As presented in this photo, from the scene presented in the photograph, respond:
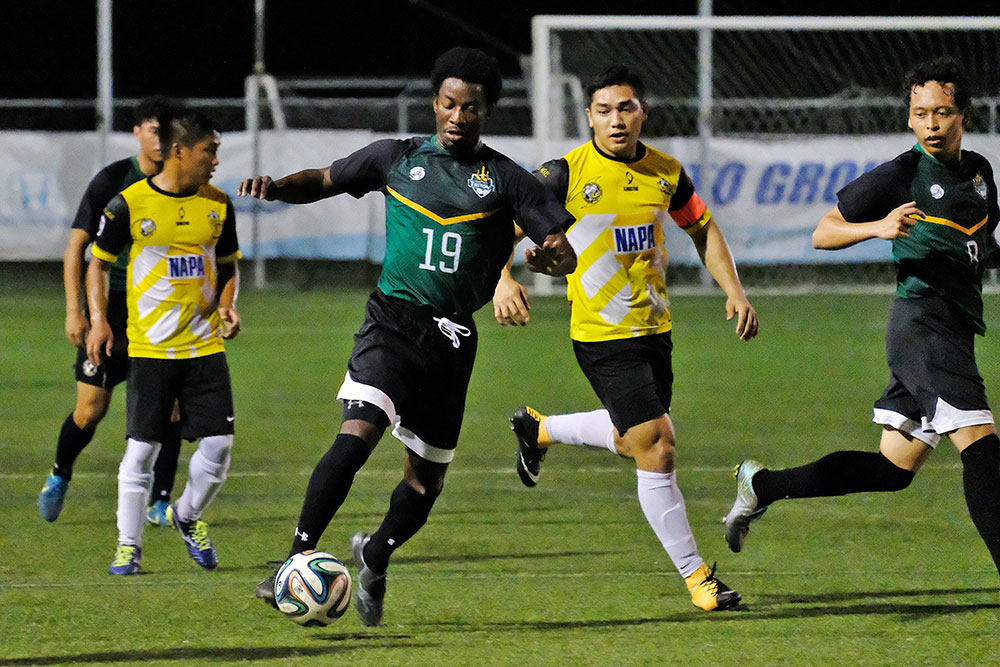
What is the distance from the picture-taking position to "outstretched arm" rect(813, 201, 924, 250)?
552cm

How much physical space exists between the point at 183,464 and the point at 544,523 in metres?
2.77

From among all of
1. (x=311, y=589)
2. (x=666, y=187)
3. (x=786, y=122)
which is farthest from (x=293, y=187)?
(x=786, y=122)

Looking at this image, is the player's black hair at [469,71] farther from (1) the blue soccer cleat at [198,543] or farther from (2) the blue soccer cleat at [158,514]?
(2) the blue soccer cleat at [158,514]

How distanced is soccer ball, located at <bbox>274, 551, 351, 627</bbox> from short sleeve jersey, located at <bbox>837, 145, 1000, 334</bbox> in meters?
2.45

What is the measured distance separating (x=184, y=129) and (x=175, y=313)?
2.61 feet

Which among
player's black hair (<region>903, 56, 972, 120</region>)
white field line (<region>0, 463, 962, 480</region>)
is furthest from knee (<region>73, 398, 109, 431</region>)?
player's black hair (<region>903, 56, 972, 120</region>)

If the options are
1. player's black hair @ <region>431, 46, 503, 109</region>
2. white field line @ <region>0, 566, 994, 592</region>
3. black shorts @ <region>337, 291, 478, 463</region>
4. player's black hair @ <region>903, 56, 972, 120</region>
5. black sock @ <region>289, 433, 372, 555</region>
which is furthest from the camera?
white field line @ <region>0, 566, 994, 592</region>

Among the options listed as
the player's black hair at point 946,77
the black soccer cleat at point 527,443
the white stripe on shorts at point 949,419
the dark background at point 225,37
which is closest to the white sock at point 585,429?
the black soccer cleat at point 527,443

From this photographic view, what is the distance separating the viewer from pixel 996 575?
6.32 m

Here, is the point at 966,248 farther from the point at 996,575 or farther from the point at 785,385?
the point at 785,385

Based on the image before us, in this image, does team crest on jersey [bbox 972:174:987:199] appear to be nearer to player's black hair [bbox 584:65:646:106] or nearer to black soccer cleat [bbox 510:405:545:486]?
player's black hair [bbox 584:65:646:106]

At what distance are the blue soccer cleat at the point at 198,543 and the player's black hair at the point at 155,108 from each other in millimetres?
1785

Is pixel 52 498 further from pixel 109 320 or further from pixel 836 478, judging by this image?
pixel 836 478

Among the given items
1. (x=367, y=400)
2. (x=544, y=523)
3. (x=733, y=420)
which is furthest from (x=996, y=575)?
(x=733, y=420)
